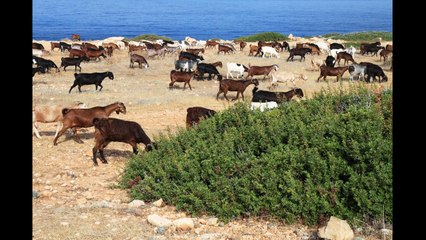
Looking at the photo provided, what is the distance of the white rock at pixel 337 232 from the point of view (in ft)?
15.6

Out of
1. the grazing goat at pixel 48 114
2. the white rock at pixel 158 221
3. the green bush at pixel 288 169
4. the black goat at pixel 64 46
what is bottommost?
the white rock at pixel 158 221

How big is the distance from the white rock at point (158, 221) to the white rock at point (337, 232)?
174 cm

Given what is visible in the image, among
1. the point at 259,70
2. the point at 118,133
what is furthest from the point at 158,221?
the point at 259,70

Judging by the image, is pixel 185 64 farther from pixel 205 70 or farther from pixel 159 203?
pixel 159 203

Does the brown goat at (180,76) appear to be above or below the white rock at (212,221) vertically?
above

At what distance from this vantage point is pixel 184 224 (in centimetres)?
557

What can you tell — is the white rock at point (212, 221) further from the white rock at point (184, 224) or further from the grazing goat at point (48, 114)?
the grazing goat at point (48, 114)

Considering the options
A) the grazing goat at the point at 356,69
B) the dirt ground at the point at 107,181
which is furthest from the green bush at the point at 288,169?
the grazing goat at the point at 356,69

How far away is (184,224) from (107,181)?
302 centimetres

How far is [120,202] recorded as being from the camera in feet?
23.0

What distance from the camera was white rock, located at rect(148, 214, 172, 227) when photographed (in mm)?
5668

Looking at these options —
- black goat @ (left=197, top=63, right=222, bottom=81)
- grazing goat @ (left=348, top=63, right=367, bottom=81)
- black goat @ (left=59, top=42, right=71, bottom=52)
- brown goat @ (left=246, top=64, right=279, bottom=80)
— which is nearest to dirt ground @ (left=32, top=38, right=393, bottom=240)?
brown goat @ (left=246, top=64, right=279, bottom=80)
